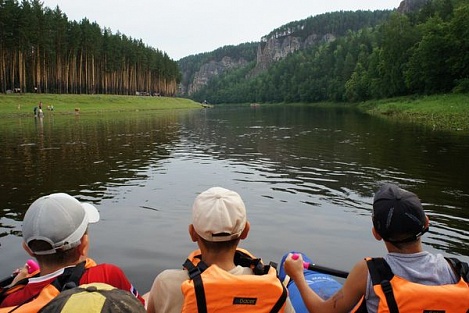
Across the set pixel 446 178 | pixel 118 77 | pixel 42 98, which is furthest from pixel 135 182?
pixel 118 77

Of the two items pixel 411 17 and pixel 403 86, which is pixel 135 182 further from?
pixel 411 17

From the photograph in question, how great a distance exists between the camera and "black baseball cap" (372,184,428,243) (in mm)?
3369

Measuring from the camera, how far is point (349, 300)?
3.71m

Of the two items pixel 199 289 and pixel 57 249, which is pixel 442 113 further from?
pixel 57 249

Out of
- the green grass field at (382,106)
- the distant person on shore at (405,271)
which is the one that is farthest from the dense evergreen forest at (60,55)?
the distant person on shore at (405,271)

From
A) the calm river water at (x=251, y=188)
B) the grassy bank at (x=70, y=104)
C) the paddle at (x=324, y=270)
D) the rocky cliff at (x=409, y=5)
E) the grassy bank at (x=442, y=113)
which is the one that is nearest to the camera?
the paddle at (x=324, y=270)

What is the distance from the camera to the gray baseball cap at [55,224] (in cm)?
322

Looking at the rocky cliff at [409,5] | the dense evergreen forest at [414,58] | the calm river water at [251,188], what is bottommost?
the calm river water at [251,188]

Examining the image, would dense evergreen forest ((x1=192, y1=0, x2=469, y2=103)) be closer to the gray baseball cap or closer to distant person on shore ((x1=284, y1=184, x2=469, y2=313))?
distant person on shore ((x1=284, y1=184, x2=469, y2=313))

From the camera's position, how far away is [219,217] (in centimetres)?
321

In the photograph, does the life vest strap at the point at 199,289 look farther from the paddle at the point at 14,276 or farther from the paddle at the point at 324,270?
the paddle at the point at 324,270

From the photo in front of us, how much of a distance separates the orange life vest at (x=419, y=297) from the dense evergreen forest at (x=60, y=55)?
75.7 m

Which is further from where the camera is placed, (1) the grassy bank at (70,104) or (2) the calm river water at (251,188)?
(1) the grassy bank at (70,104)

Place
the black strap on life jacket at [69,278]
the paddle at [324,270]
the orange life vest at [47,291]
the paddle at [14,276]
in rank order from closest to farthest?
1. the orange life vest at [47,291]
2. the black strap on life jacket at [69,278]
3. the paddle at [14,276]
4. the paddle at [324,270]
